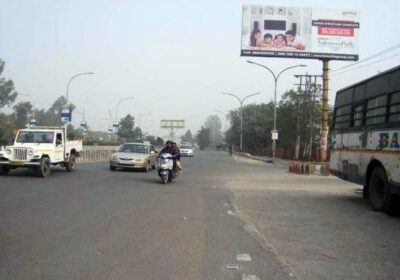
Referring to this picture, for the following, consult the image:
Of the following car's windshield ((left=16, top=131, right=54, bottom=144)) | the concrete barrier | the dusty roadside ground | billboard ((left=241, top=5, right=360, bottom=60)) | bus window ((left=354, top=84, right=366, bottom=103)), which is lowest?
the dusty roadside ground

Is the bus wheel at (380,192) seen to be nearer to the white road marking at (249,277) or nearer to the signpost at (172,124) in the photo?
the white road marking at (249,277)

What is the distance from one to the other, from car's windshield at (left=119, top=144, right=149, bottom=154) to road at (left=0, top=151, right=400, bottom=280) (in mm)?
12464

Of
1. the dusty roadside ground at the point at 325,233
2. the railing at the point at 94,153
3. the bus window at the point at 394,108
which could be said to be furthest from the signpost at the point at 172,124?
the bus window at the point at 394,108

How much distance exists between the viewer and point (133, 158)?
92.0 feet

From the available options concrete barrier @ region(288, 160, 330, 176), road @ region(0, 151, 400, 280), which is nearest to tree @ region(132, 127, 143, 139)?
concrete barrier @ region(288, 160, 330, 176)

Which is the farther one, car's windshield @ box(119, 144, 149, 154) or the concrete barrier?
the concrete barrier

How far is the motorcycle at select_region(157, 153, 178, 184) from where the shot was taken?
69.9 ft

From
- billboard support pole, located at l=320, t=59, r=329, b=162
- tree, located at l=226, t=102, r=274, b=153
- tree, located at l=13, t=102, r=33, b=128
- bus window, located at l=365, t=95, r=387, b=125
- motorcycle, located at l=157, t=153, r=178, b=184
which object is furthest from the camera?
tree, located at l=13, t=102, r=33, b=128

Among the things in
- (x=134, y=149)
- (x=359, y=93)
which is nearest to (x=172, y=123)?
(x=134, y=149)

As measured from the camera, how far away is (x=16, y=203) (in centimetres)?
1334

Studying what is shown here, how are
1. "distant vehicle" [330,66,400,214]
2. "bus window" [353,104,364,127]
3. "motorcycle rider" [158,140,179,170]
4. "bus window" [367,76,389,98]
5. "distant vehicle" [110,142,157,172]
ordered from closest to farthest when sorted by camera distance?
1. "distant vehicle" [330,66,400,214]
2. "bus window" [367,76,389,98]
3. "bus window" [353,104,364,127]
4. "motorcycle rider" [158,140,179,170]
5. "distant vehicle" [110,142,157,172]

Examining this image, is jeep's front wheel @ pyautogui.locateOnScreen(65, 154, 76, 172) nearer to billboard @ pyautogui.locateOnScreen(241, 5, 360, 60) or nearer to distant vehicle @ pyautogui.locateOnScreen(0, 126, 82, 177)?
distant vehicle @ pyautogui.locateOnScreen(0, 126, 82, 177)

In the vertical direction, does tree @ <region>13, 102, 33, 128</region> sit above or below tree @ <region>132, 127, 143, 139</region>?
above

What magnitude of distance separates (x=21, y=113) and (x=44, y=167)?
101730mm
